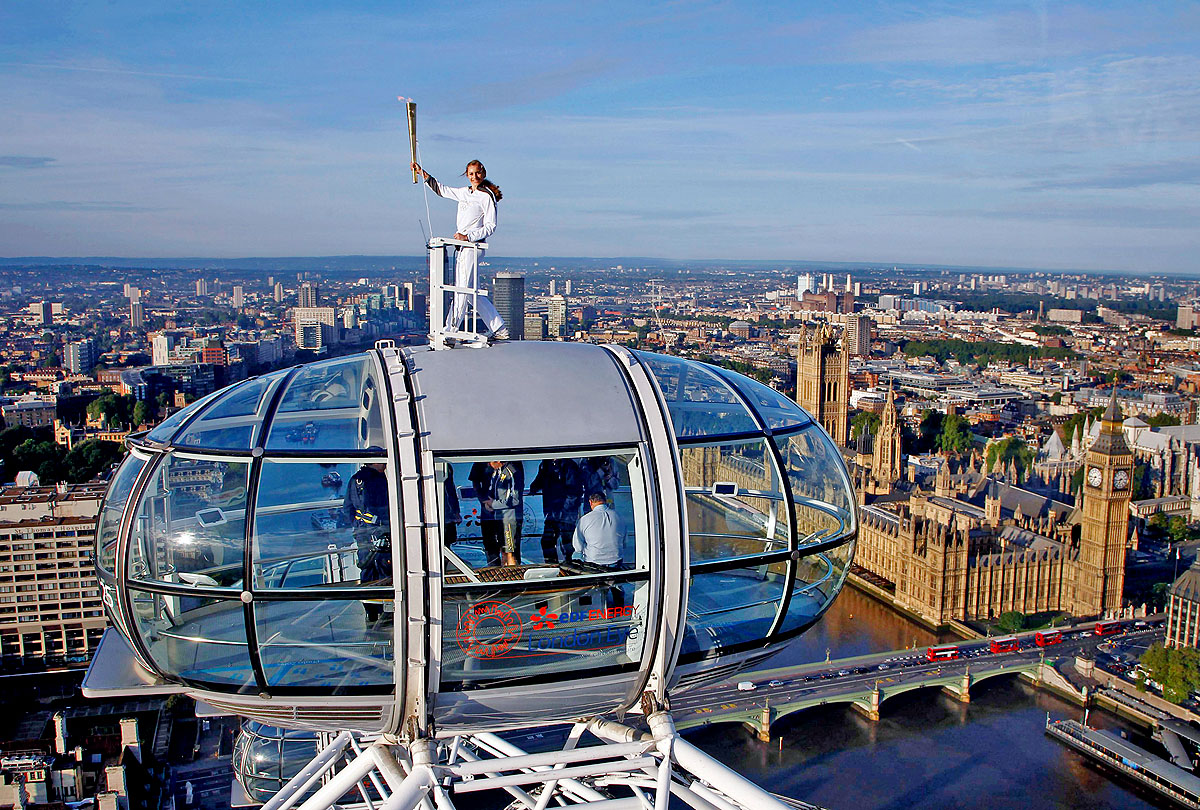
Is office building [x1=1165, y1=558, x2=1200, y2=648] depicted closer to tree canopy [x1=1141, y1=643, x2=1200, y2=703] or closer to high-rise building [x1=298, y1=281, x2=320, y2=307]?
tree canopy [x1=1141, y1=643, x2=1200, y2=703]

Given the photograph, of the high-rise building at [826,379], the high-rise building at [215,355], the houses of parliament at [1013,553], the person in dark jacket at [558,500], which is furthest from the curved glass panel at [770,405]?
the high-rise building at [215,355]

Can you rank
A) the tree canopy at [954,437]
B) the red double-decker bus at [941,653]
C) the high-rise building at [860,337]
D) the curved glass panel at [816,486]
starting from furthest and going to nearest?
1. the high-rise building at [860,337]
2. the tree canopy at [954,437]
3. the red double-decker bus at [941,653]
4. the curved glass panel at [816,486]

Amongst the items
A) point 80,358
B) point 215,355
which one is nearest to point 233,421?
point 215,355

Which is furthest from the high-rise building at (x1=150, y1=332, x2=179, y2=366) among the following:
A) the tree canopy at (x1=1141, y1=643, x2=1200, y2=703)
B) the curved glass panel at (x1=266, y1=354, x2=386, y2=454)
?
the curved glass panel at (x1=266, y1=354, x2=386, y2=454)

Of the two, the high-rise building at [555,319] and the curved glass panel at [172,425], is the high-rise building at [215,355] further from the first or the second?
the curved glass panel at [172,425]

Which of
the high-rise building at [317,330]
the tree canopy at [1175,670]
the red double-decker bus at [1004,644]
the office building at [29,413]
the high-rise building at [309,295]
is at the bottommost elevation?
the red double-decker bus at [1004,644]

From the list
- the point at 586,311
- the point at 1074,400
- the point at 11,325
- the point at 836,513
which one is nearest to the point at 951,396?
the point at 1074,400
